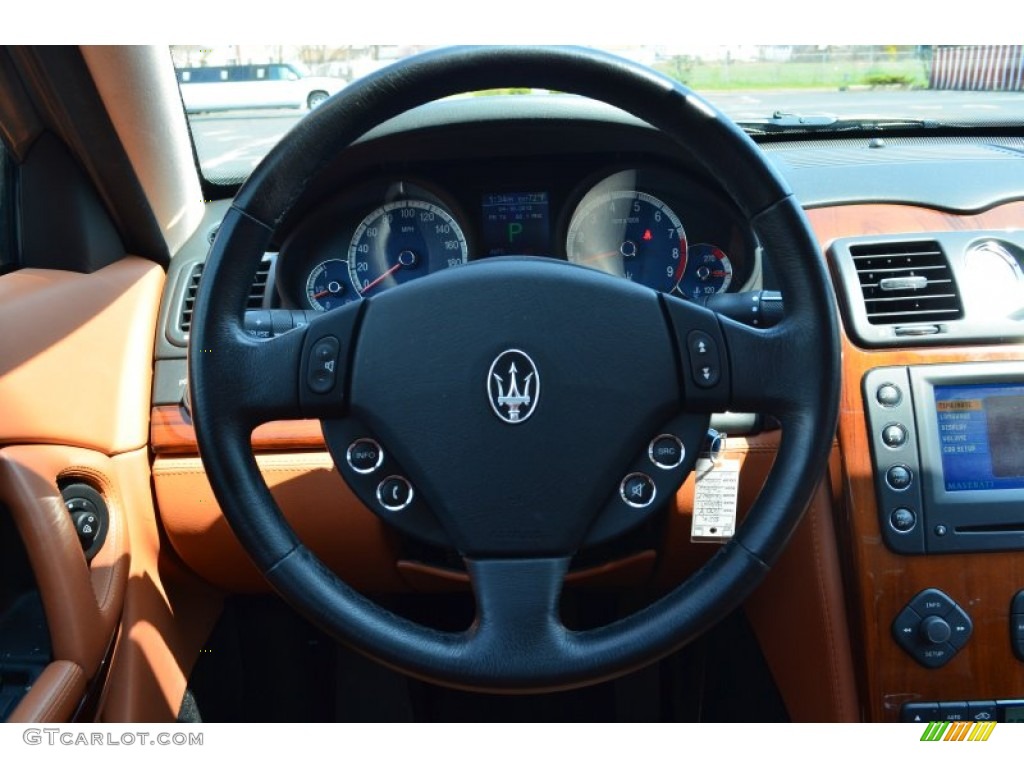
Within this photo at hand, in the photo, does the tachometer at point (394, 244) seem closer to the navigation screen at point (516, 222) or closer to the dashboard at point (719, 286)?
the dashboard at point (719, 286)

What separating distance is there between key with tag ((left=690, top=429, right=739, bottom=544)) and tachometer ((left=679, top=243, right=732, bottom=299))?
0.65m

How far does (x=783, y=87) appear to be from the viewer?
7.82ft

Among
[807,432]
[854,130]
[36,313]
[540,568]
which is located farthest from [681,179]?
[36,313]

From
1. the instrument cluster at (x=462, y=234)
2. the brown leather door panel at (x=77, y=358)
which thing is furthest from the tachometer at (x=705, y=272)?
the brown leather door panel at (x=77, y=358)

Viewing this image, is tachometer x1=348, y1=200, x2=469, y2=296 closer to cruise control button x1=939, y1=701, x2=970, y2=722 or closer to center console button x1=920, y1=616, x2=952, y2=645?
center console button x1=920, y1=616, x2=952, y2=645

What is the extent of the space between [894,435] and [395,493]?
938 mm

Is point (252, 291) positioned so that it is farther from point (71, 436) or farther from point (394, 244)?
point (71, 436)

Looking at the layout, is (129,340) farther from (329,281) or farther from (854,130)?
(854,130)

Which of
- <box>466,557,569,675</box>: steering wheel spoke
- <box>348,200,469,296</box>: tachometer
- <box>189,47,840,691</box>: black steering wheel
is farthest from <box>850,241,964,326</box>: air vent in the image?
<box>466,557,569,675</box>: steering wheel spoke

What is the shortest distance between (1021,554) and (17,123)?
2.02 metres

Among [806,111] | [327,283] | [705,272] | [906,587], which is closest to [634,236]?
[705,272]

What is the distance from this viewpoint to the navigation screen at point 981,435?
182 centimetres

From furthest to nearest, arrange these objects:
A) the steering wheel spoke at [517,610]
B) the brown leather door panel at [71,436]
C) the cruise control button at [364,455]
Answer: the brown leather door panel at [71,436]
the cruise control button at [364,455]
the steering wheel spoke at [517,610]

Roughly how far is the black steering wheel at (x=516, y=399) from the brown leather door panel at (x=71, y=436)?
0.67 metres
